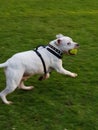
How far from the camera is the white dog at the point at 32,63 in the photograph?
5.99m

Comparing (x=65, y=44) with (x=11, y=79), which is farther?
(x=65, y=44)

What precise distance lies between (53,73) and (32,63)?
1219 mm

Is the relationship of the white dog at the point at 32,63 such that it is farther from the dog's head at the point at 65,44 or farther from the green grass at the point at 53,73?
the green grass at the point at 53,73

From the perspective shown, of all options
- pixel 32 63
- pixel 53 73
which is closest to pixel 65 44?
pixel 32 63

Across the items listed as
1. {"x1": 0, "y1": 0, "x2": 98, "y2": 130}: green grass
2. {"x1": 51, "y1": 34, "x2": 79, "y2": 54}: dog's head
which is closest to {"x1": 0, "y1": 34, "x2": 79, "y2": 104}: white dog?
{"x1": 51, "y1": 34, "x2": 79, "y2": 54}: dog's head

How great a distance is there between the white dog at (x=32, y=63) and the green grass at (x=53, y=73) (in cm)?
30

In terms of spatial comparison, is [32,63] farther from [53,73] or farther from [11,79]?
[53,73]

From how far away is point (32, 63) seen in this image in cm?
617

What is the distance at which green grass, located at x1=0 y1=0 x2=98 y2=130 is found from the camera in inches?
Result: 227

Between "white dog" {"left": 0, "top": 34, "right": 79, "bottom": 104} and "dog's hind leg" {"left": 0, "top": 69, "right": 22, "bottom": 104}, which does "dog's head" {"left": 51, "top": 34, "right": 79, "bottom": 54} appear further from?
"dog's hind leg" {"left": 0, "top": 69, "right": 22, "bottom": 104}

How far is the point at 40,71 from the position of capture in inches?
249

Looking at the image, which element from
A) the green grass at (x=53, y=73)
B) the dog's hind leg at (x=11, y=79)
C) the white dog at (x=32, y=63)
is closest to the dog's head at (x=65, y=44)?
the white dog at (x=32, y=63)

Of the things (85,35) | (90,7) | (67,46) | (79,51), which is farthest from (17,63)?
(90,7)

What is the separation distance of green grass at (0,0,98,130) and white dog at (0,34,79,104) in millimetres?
297
